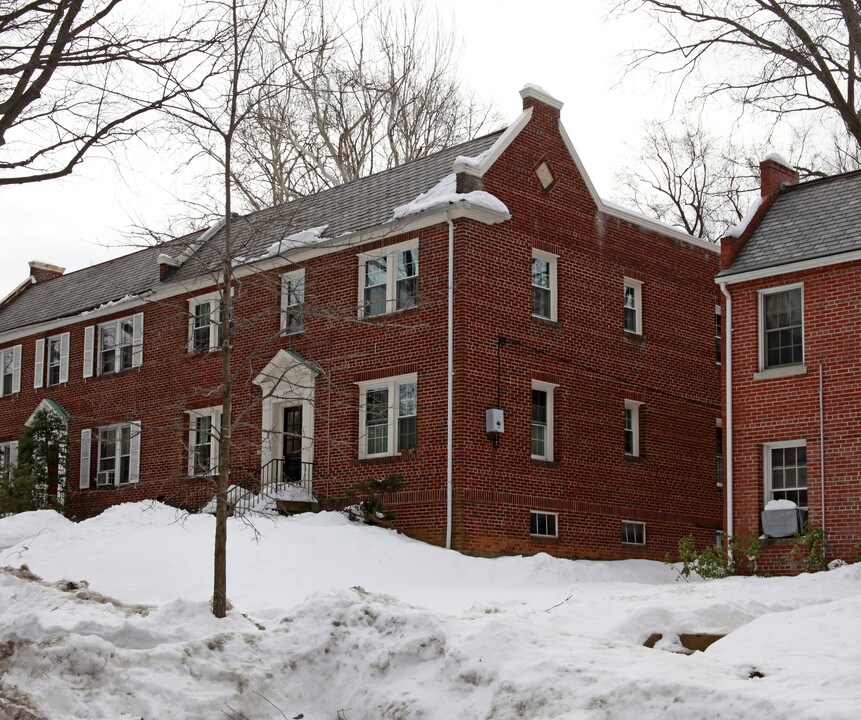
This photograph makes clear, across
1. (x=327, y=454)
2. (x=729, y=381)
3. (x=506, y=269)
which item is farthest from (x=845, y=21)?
(x=327, y=454)

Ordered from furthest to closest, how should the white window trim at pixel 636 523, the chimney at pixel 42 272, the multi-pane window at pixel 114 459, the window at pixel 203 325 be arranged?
the chimney at pixel 42 272, the multi-pane window at pixel 114 459, the window at pixel 203 325, the white window trim at pixel 636 523

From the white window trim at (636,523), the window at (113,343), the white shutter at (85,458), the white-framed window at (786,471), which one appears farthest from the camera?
the white shutter at (85,458)

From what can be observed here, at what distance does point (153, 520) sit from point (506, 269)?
8298 mm

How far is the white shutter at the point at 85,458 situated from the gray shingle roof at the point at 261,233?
3.48 m

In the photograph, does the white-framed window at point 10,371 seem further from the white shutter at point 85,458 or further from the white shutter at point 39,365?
the white shutter at point 85,458

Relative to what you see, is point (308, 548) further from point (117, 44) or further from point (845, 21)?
point (845, 21)

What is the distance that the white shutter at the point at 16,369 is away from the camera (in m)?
34.0

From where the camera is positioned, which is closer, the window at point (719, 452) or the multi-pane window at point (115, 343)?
the window at point (719, 452)

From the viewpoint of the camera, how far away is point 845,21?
1485cm

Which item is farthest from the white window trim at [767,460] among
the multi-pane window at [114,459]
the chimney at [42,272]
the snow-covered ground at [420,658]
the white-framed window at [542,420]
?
the chimney at [42,272]

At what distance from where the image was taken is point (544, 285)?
950 inches

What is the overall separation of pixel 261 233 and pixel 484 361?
4853 millimetres

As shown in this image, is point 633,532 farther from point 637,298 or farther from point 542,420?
point 637,298

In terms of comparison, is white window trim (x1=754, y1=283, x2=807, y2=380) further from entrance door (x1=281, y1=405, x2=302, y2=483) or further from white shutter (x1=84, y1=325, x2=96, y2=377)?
white shutter (x1=84, y1=325, x2=96, y2=377)
